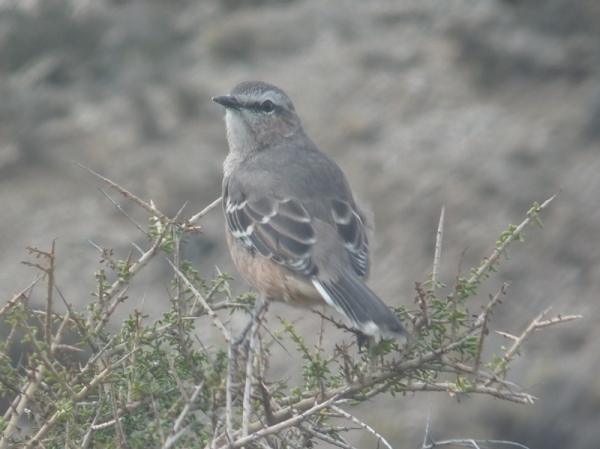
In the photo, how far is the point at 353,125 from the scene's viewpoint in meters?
11.6

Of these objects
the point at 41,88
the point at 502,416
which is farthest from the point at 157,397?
the point at 41,88

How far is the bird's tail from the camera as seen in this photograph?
3502 mm

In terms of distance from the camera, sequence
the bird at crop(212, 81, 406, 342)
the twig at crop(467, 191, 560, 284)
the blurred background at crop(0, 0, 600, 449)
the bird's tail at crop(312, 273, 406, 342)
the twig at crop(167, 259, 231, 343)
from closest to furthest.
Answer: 1. the twig at crop(167, 259, 231, 343)
2. the twig at crop(467, 191, 560, 284)
3. the bird's tail at crop(312, 273, 406, 342)
4. the bird at crop(212, 81, 406, 342)
5. the blurred background at crop(0, 0, 600, 449)

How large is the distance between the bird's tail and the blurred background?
189 inches

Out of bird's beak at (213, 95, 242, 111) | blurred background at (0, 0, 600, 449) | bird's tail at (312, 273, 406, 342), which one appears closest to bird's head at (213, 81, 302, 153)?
bird's beak at (213, 95, 242, 111)

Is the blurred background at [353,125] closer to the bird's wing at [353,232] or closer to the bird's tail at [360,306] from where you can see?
the bird's wing at [353,232]

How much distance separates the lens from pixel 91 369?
10.4 ft

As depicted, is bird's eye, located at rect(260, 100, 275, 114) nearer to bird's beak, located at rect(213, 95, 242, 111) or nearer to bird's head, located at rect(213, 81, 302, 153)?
bird's head, located at rect(213, 81, 302, 153)

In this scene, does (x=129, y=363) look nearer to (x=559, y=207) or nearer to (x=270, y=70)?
(x=559, y=207)

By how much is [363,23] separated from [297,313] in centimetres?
446

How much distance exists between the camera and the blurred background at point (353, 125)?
10109mm

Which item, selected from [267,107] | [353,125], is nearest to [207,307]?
[267,107]

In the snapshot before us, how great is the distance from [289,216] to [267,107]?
3.62ft

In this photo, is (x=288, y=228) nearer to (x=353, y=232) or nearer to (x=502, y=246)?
(x=353, y=232)
